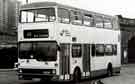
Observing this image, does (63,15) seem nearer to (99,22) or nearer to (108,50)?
(99,22)

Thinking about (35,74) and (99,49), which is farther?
(99,49)

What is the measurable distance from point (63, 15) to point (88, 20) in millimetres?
3221

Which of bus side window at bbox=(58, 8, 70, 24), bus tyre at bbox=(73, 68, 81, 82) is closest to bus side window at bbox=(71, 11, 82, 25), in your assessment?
bus side window at bbox=(58, 8, 70, 24)

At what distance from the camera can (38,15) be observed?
17.5 m

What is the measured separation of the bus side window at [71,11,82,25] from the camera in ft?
60.6

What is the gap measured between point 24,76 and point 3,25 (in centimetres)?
2449

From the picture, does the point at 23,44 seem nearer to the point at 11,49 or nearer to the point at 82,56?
the point at 82,56

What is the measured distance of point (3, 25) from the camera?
41.0 m

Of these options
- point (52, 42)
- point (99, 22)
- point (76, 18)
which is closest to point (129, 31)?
point (99, 22)

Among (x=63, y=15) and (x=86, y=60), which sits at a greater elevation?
(x=63, y=15)

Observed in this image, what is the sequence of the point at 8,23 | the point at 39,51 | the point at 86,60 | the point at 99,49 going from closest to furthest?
the point at 39,51, the point at 86,60, the point at 99,49, the point at 8,23

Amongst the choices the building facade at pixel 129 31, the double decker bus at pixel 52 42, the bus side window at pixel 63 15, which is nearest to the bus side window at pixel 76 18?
the double decker bus at pixel 52 42

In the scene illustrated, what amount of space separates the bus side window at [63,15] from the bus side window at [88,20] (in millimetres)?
2072

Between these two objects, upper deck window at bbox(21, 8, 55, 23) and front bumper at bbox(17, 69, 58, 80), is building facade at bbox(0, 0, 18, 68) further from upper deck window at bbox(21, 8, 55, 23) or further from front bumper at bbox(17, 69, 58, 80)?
front bumper at bbox(17, 69, 58, 80)
